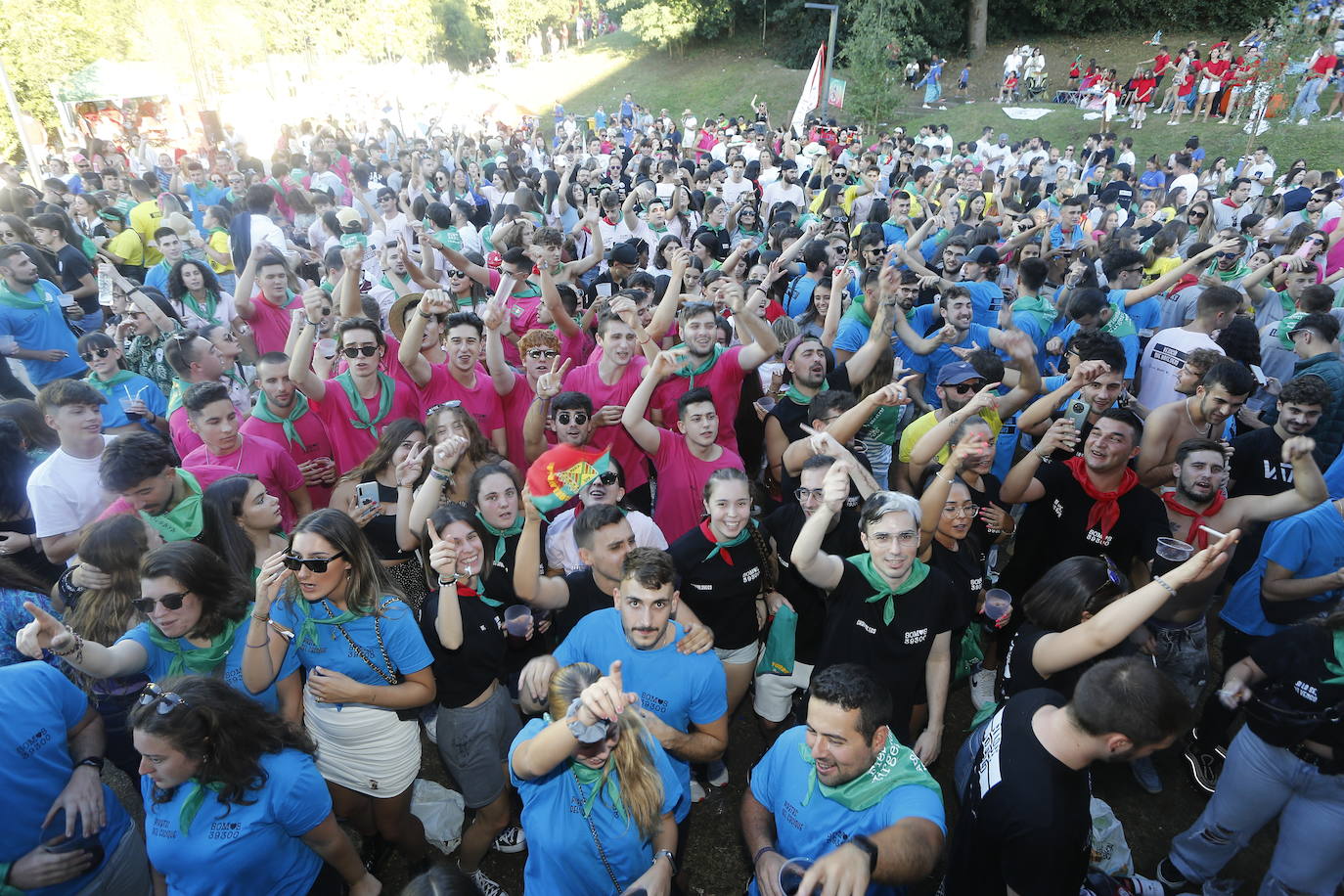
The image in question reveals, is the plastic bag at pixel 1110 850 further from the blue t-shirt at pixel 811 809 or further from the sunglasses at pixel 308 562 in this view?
the sunglasses at pixel 308 562

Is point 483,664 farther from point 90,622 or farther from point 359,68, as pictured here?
point 359,68

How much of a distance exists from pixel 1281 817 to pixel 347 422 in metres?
5.45

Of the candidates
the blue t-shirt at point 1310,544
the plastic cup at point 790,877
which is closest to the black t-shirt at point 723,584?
the plastic cup at point 790,877

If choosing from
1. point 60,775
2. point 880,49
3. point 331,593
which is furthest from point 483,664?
point 880,49

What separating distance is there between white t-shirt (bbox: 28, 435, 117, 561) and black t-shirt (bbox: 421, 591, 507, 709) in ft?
6.85

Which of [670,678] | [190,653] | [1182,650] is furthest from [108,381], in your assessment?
[1182,650]

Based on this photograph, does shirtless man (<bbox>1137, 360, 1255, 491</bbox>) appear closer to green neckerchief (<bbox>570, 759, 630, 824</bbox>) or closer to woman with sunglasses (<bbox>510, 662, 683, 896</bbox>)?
woman with sunglasses (<bbox>510, 662, 683, 896</bbox>)

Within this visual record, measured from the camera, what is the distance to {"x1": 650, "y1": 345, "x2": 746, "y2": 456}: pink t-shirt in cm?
518

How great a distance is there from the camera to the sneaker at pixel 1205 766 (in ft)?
13.0

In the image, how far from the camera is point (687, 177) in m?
12.8

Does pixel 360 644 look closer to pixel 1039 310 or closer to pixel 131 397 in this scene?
pixel 131 397

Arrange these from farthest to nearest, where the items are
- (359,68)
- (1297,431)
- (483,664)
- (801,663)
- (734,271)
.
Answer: (359,68) < (734,271) < (1297,431) < (801,663) < (483,664)

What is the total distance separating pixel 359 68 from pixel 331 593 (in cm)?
5306

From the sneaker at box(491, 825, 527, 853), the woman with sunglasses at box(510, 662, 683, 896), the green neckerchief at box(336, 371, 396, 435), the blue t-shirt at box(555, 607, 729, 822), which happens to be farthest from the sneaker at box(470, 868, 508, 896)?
the green neckerchief at box(336, 371, 396, 435)
